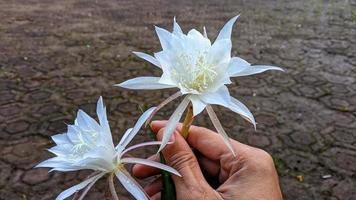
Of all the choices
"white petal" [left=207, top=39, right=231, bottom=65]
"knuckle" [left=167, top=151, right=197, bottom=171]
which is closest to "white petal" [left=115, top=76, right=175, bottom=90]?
"white petal" [left=207, top=39, right=231, bottom=65]

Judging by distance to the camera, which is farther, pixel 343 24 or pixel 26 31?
pixel 343 24

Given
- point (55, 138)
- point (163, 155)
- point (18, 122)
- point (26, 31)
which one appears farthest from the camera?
point (26, 31)

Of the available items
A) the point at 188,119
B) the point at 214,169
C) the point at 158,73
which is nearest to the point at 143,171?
the point at 214,169

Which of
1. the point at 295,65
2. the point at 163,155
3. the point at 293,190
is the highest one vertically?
the point at 163,155

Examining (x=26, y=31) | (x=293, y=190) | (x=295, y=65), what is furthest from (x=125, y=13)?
(x=293, y=190)

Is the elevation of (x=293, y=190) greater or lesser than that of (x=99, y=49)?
lesser

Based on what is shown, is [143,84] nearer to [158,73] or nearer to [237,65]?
[237,65]

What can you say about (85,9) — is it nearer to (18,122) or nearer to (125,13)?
(125,13)
